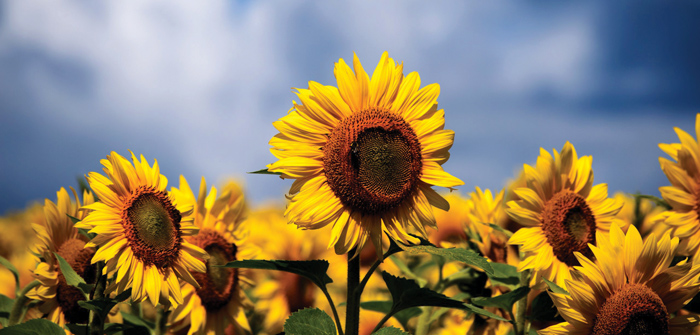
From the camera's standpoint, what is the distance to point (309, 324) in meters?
1.87

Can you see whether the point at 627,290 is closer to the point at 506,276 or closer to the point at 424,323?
the point at 506,276

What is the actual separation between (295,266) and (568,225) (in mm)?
1478

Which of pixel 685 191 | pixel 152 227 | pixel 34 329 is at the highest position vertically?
pixel 685 191

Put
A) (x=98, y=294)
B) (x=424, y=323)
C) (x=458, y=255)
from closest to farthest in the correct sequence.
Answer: (x=458, y=255)
(x=98, y=294)
(x=424, y=323)

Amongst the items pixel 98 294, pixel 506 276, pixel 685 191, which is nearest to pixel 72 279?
pixel 98 294

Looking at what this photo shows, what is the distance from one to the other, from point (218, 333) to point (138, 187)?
0.93m

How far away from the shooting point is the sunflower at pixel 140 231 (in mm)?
2039

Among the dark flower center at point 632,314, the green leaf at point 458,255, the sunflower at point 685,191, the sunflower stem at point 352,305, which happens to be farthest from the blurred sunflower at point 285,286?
the sunflower at point 685,191

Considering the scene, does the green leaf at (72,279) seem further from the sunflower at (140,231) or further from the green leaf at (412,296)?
the green leaf at (412,296)

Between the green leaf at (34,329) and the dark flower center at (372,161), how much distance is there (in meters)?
1.24

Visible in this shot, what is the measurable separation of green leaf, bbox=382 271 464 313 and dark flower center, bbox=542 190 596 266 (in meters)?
0.93

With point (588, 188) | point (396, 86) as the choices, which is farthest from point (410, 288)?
point (588, 188)

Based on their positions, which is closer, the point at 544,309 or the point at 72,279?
the point at 72,279

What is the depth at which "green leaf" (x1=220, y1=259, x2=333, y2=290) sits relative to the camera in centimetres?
190
